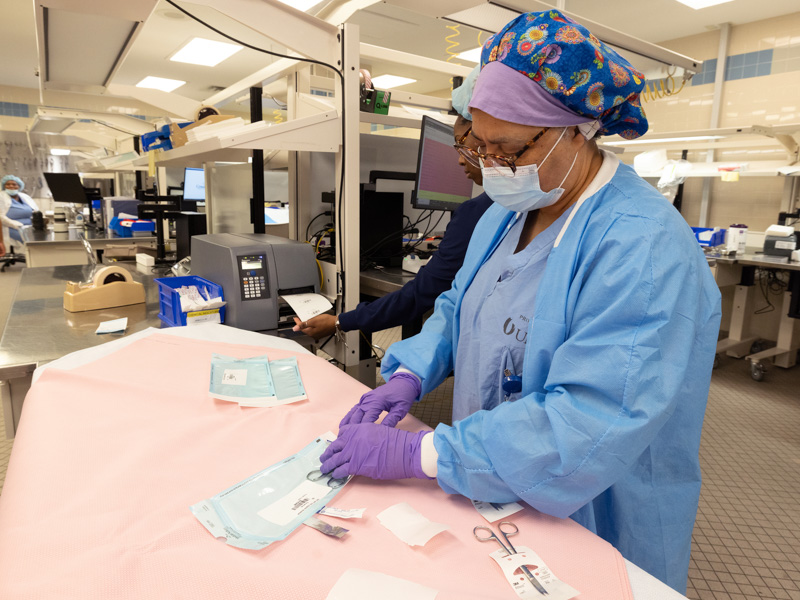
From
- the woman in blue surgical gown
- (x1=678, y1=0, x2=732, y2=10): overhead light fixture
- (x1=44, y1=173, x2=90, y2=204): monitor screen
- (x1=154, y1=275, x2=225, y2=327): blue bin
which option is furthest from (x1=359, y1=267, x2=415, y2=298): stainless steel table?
(x1=44, y1=173, x2=90, y2=204): monitor screen

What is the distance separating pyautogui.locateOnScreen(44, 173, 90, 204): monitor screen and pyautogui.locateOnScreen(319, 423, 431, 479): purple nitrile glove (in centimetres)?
581

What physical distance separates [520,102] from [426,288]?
2.96 ft

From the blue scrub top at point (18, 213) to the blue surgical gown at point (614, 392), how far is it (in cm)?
793

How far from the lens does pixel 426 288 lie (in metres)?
1.67

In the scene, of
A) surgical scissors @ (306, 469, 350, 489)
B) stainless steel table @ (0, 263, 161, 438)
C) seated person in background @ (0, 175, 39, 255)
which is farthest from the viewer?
seated person in background @ (0, 175, 39, 255)

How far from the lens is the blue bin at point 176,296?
164 cm

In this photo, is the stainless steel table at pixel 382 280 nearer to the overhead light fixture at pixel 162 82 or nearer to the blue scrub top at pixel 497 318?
the blue scrub top at pixel 497 318

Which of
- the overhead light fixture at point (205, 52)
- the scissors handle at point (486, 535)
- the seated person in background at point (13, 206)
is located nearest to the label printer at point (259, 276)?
the scissors handle at point (486, 535)

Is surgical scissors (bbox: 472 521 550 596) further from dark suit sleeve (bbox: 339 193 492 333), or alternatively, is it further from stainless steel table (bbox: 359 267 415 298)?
stainless steel table (bbox: 359 267 415 298)

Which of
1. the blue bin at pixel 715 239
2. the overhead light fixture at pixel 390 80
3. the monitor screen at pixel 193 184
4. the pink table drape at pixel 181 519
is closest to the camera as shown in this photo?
the pink table drape at pixel 181 519

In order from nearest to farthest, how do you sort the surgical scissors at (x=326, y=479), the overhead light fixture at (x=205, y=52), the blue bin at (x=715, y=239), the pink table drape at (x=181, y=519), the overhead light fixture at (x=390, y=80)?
1. the pink table drape at (x=181, y=519)
2. the surgical scissors at (x=326, y=479)
3. the blue bin at (x=715, y=239)
4. the overhead light fixture at (x=205, y=52)
5. the overhead light fixture at (x=390, y=80)

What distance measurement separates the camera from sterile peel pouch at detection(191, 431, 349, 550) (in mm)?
693

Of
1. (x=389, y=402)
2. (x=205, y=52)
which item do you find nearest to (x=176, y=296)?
(x=389, y=402)

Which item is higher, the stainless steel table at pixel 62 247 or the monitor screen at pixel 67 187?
the monitor screen at pixel 67 187
